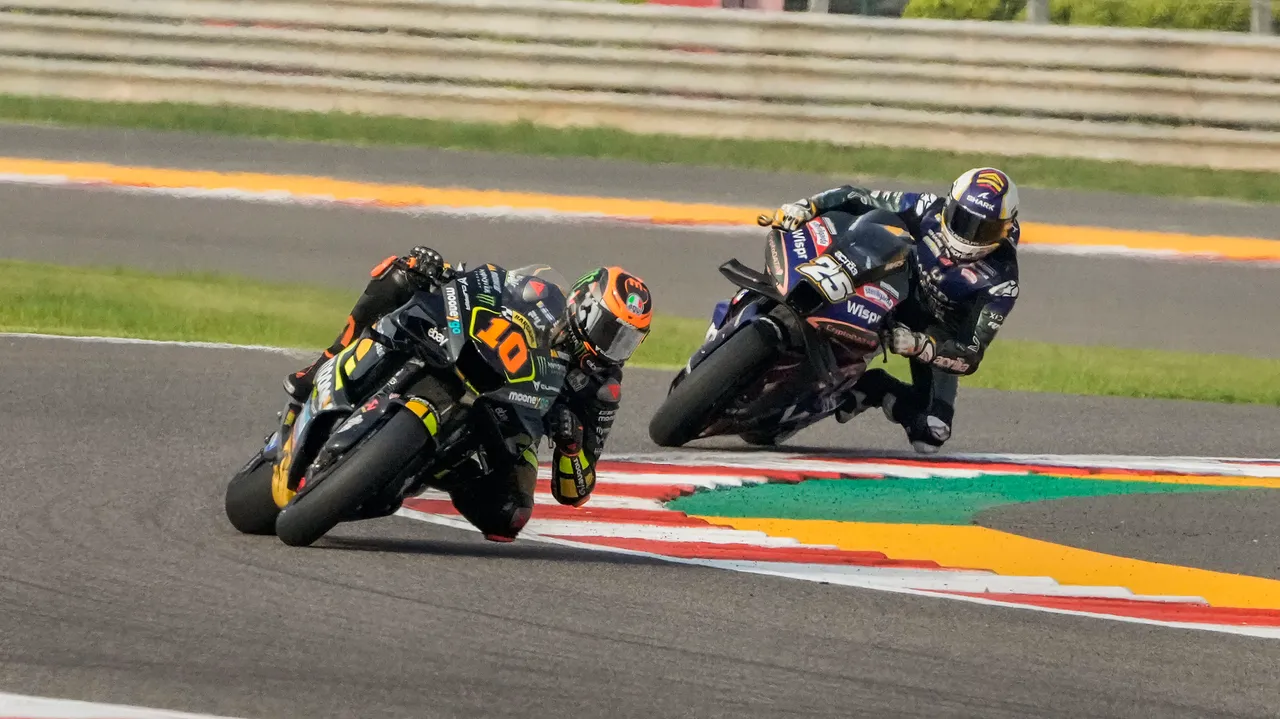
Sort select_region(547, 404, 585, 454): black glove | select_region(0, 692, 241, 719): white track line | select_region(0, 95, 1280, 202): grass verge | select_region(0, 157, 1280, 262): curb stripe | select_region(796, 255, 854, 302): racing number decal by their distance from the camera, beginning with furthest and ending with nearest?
select_region(0, 95, 1280, 202): grass verge
select_region(0, 157, 1280, 262): curb stripe
select_region(796, 255, 854, 302): racing number decal
select_region(547, 404, 585, 454): black glove
select_region(0, 692, 241, 719): white track line

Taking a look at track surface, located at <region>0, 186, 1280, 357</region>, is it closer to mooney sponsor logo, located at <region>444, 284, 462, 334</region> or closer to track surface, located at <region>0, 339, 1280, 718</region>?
track surface, located at <region>0, 339, 1280, 718</region>

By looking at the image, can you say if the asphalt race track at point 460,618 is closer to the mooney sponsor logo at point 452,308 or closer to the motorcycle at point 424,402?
the motorcycle at point 424,402

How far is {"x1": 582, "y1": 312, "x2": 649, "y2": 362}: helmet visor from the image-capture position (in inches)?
234

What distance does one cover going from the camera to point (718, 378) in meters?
7.99

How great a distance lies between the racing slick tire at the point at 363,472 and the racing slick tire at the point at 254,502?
1.64 feet

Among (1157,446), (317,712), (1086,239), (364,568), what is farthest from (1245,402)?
(317,712)

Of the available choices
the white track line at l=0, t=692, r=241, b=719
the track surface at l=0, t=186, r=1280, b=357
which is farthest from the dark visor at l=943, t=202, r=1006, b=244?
the white track line at l=0, t=692, r=241, b=719

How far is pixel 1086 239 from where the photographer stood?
14578mm

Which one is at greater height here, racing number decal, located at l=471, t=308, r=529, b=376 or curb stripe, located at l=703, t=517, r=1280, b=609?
racing number decal, located at l=471, t=308, r=529, b=376

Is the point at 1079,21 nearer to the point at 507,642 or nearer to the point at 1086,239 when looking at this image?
the point at 1086,239

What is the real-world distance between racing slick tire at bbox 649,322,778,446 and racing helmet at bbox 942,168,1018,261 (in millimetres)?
1172

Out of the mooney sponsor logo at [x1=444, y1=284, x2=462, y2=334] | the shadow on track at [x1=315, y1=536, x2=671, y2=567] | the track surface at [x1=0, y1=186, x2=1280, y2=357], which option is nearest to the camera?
the mooney sponsor logo at [x1=444, y1=284, x2=462, y2=334]

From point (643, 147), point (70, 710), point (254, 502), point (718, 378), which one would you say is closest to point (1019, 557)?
point (718, 378)

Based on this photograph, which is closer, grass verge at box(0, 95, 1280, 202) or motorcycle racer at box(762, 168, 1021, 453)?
motorcycle racer at box(762, 168, 1021, 453)
